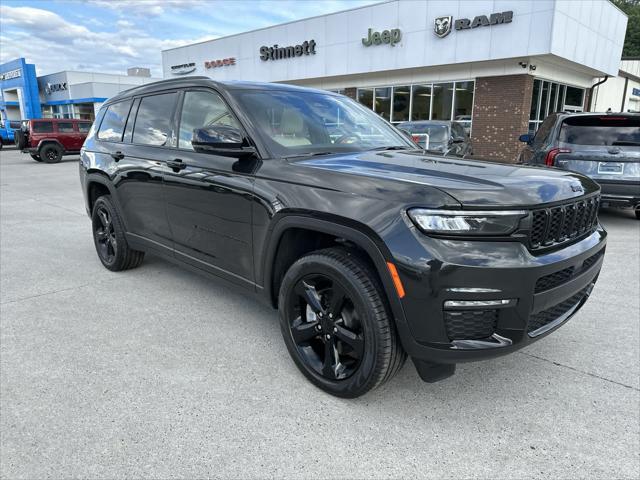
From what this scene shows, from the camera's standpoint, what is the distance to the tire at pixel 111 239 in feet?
15.4

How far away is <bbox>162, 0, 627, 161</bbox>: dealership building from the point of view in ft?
49.3

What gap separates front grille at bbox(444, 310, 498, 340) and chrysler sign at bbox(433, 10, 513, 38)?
50.9ft

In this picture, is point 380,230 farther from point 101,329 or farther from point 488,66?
point 488,66

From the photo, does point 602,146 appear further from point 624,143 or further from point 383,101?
point 383,101

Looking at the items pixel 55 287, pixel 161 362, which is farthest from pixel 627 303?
pixel 55 287

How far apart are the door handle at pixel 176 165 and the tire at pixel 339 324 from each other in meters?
1.39

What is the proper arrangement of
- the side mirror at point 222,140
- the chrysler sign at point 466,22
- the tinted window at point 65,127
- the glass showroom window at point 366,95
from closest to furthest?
the side mirror at point 222,140, the chrysler sign at point 466,22, the glass showroom window at point 366,95, the tinted window at point 65,127

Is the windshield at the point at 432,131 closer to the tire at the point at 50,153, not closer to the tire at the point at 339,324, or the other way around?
the tire at the point at 339,324

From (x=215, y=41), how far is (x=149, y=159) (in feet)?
79.5

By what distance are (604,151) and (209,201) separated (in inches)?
243

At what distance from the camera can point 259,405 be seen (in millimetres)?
2652

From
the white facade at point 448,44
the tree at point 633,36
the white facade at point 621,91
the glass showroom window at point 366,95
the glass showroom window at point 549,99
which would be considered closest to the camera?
the white facade at point 448,44


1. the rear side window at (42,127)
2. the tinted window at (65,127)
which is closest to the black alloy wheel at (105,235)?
the rear side window at (42,127)

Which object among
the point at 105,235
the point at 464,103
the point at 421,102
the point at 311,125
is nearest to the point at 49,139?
the point at 421,102
